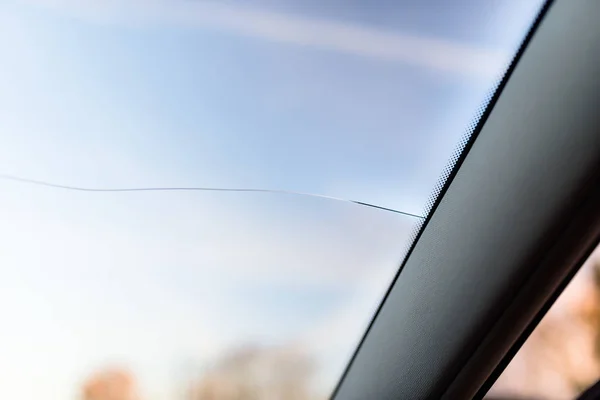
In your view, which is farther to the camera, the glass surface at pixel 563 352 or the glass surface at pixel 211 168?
the glass surface at pixel 563 352

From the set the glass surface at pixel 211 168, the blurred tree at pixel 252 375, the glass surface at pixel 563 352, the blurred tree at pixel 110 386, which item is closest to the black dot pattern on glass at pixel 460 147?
the glass surface at pixel 211 168

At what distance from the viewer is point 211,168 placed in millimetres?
844

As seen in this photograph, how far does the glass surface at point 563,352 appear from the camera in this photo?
90cm

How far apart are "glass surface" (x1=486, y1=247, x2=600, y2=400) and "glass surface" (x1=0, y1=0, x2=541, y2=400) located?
0.28 metres

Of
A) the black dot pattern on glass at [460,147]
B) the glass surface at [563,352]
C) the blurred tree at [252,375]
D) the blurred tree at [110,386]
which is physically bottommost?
the blurred tree at [110,386]

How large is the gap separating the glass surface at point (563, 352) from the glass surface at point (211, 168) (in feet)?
0.91

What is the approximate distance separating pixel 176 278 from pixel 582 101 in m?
0.68

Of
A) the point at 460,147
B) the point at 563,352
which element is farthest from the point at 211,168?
the point at 563,352

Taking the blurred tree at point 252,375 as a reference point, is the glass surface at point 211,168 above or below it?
above

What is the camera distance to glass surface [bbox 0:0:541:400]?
75 cm

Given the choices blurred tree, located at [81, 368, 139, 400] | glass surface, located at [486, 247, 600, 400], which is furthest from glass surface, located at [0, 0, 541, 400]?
glass surface, located at [486, 247, 600, 400]

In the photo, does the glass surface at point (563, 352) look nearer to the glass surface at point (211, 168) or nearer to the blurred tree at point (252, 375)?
the glass surface at point (211, 168)

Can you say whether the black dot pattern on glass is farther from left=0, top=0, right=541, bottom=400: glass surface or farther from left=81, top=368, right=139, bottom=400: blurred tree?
left=81, top=368, right=139, bottom=400: blurred tree

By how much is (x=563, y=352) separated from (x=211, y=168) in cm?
76
